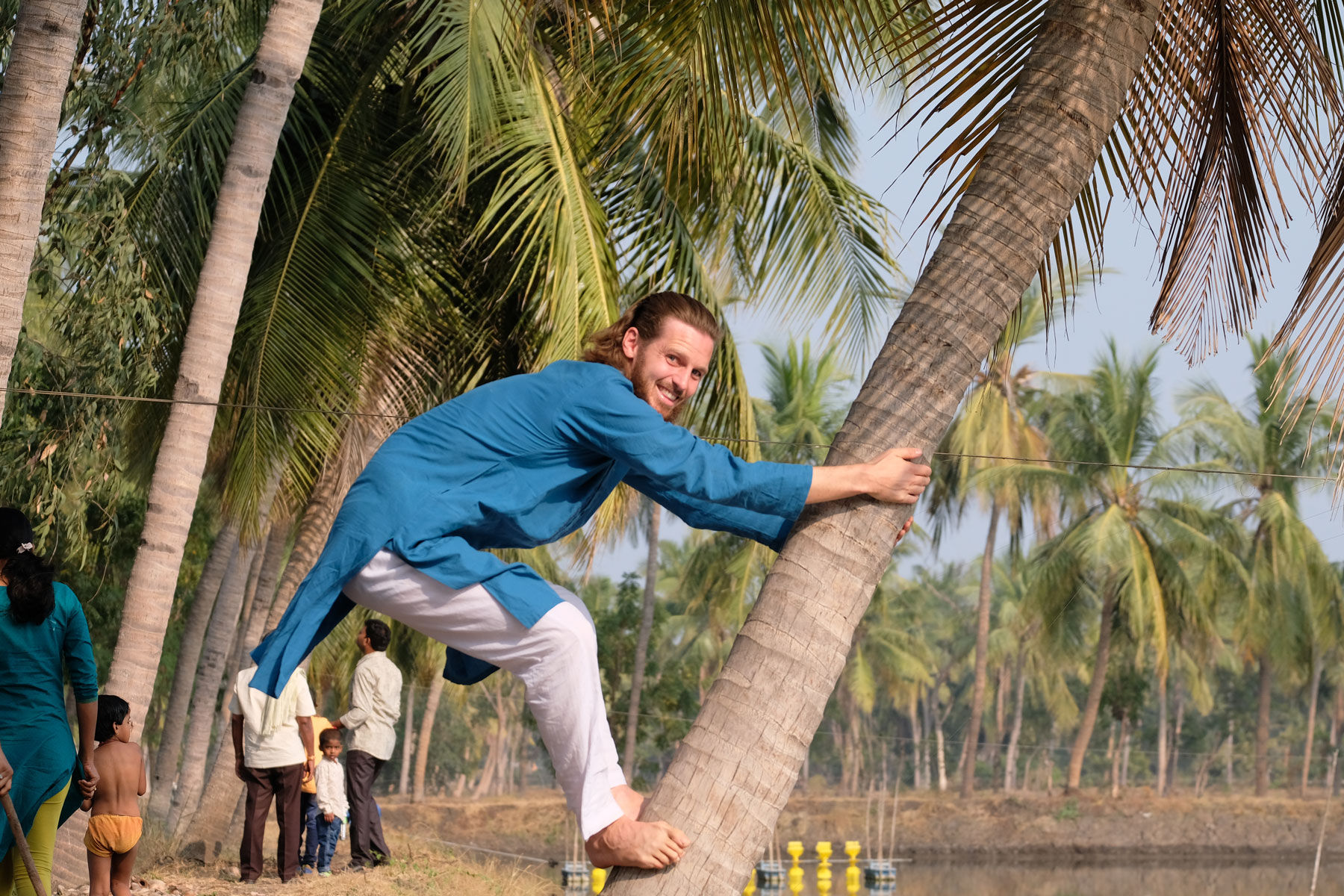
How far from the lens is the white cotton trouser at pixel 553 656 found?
2.64m

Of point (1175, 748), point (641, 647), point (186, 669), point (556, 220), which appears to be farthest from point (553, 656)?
point (1175, 748)

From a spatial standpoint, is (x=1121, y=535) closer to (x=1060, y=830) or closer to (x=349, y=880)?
(x=1060, y=830)

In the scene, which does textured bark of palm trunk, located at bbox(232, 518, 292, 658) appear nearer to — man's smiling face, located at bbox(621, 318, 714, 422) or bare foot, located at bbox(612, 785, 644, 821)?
man's smiling face, located at bbox(621, 318, 714, 422)

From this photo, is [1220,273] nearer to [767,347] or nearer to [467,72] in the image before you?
[467,72]

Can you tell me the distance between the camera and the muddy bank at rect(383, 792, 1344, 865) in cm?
3147

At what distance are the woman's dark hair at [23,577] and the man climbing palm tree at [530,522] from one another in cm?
198

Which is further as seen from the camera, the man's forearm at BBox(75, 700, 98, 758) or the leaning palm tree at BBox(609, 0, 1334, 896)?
the man's forearm at BBox(75, 700, 98, 758)

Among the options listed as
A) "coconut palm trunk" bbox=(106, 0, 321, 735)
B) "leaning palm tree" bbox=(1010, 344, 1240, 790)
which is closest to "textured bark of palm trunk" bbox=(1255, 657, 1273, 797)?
"leaning palm tree" bbox=(1010, 344, 1240, 790)

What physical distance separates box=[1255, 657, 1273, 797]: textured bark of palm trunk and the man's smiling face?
35.2m

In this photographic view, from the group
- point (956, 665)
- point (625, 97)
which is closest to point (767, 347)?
point (625, 97)

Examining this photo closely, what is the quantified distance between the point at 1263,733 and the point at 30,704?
36938 mm

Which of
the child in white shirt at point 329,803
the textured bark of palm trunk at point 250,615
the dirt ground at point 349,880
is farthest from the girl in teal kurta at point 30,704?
the textured bark of palm trunk at point 250,615

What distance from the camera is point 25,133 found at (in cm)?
523

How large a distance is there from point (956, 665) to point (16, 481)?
63.8m
